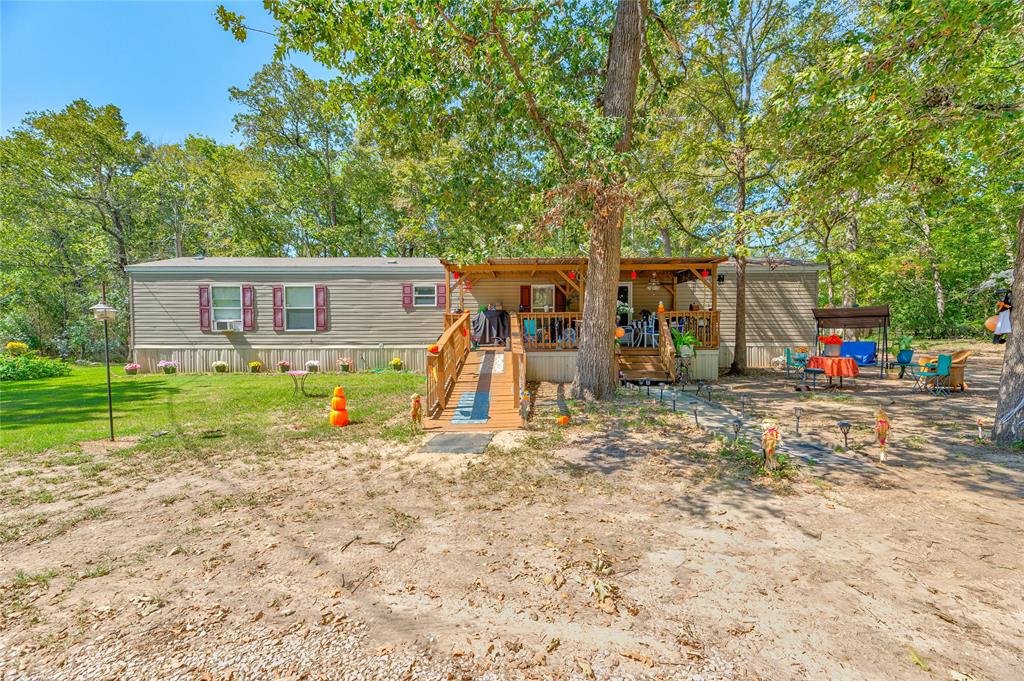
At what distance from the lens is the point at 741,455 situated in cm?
507

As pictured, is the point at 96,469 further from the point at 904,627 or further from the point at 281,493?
the point at 904,627

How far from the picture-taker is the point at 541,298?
13.5 metres

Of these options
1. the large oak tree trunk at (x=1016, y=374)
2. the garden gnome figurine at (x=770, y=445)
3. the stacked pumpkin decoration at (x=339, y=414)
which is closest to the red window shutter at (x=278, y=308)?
the stacked pumpkin decoration at (x=339, y=414)

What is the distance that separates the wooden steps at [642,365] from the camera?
10156 millimetres

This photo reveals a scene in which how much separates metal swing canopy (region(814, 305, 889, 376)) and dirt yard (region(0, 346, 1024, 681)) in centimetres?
669

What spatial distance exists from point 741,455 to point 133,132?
31.4 metres

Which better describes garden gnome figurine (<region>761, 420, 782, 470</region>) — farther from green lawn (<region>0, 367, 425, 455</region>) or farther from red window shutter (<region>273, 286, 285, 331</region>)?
red window shutter (<region>273, 286, 285, 331</region>)

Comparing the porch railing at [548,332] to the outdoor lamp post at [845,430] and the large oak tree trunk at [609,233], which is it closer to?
the large oak tree trunk at [609,233]

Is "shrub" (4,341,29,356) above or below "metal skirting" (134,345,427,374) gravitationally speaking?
above

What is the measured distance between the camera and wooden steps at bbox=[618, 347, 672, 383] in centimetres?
1016

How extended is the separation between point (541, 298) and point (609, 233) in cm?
604

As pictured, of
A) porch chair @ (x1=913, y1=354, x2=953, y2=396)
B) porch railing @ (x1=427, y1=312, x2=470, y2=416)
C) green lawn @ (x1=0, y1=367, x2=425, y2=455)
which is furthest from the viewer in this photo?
porch chair @ (x1=913, y1=354, x2=953, y2=396)

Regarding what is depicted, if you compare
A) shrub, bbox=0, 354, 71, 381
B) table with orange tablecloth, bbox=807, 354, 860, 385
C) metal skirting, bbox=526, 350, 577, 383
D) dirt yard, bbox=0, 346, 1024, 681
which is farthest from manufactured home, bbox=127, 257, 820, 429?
dirt yard, bbox=0, 346, 1024, 681

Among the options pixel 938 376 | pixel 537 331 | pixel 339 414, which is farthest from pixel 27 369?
pixel 938 376
